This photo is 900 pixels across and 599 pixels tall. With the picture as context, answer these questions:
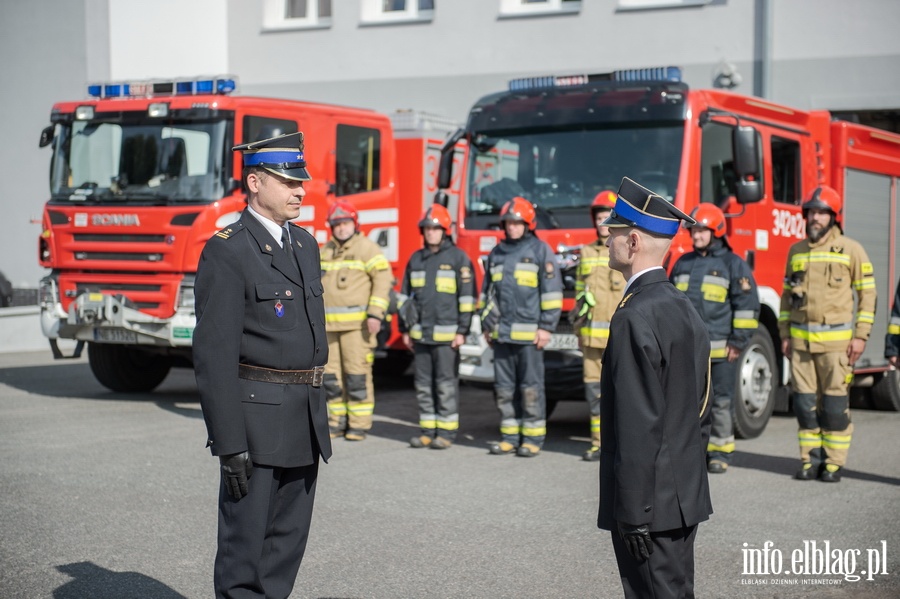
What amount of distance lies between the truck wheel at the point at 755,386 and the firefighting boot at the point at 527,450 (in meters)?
1.87

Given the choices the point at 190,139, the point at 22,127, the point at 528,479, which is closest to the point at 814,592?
the point at 528,479

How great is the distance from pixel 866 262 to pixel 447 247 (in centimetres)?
347

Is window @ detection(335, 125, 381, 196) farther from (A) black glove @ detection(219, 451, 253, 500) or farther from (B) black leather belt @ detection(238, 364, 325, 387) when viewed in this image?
(A) black glove @ detection(219, 451, 253, 500)

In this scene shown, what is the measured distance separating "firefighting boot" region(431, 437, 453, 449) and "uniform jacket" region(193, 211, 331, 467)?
5292mm

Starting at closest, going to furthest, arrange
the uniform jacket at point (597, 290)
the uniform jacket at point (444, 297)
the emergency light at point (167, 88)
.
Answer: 1. the uniform jacket at point (597, 290)
2. the uniform jacket at point (444, 297)
3. the emergency light at point (167, 88)

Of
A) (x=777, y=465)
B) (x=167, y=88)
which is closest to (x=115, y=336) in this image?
(x=167, y=88)

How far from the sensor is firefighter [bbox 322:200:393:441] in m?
9.95

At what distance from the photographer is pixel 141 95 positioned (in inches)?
464

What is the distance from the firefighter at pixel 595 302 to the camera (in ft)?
29.5

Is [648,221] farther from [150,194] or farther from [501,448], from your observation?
[150,194]

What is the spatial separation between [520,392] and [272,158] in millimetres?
5544

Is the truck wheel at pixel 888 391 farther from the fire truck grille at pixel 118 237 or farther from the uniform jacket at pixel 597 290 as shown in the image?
the fire truck grille at pixel 118 237

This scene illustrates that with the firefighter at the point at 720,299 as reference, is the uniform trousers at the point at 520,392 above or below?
below

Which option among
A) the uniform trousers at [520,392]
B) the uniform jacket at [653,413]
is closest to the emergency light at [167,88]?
the uniform trousers at [520,392]
